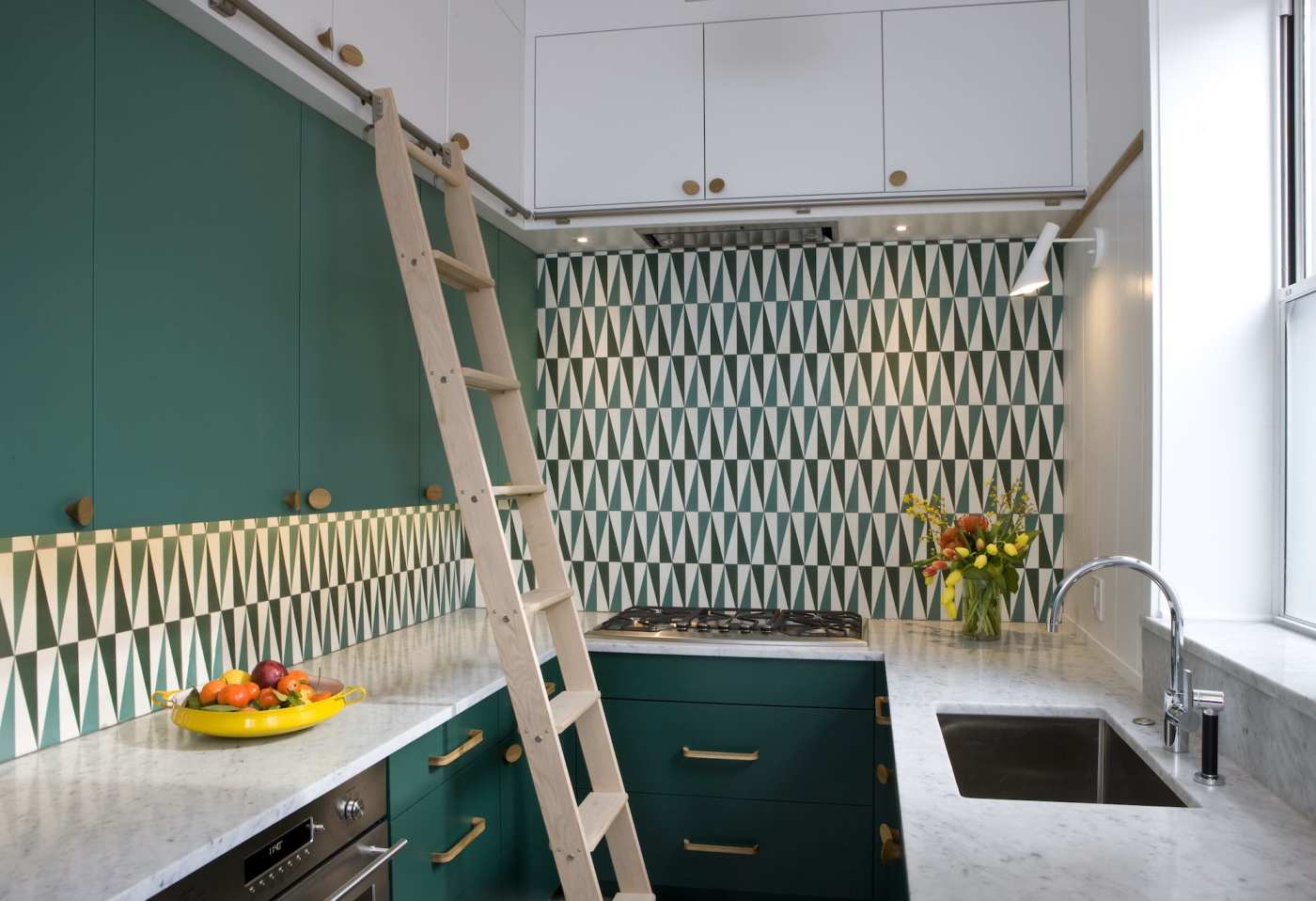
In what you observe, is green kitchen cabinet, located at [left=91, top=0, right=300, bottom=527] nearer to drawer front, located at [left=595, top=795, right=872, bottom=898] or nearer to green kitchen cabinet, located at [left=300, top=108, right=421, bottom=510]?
A: green kitchen cabinet, located at [left=300, top=108, right=421, bottom=510]

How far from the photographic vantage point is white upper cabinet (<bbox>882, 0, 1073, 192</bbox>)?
9.05 ft

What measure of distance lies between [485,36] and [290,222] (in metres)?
1.02

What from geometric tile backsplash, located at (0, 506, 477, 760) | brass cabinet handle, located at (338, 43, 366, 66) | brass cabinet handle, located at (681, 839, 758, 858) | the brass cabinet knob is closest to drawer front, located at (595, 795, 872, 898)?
brass cabinet handle, located at (681, 839, 758, 858)

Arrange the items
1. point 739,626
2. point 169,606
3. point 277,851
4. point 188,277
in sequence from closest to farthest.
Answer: point 277,851 < point 188,277 < point 169,606 < point 739,626

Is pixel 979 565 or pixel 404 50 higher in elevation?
pixel 404 50

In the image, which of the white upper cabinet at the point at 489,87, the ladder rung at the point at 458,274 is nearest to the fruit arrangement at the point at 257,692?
the ladder rung at the point at 458,274

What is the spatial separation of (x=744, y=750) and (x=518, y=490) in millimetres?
1082

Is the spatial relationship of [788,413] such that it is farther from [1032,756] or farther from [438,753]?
[438,753]

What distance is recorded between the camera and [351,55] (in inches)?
78.7

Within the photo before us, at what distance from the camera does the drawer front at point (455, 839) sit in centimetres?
185

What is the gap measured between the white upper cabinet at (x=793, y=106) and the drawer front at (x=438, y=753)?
166cm

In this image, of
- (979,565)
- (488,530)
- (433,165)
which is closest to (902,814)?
(488,530)

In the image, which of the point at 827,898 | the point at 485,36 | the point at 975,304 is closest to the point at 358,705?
the point at 827,898

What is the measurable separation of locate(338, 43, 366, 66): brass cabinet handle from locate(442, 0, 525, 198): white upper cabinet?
0.47 metres
